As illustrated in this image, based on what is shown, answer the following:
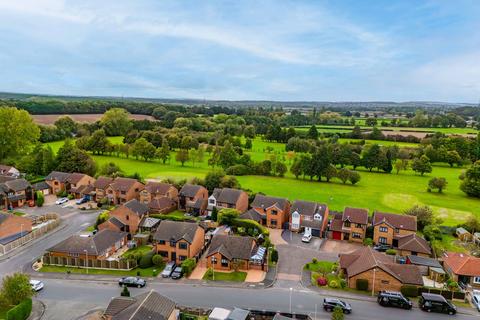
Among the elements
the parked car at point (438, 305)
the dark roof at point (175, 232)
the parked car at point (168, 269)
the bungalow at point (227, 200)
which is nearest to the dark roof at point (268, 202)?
the bungalow at point (227, 200)

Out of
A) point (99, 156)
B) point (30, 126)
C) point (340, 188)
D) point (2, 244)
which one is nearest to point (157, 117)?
point (99, 156)

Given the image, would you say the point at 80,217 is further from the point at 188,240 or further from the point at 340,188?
the point at 340,188

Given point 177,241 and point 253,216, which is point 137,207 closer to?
point 177,241

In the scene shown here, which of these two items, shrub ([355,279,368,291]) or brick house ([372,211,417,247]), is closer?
shrub ([355,279,368,291])

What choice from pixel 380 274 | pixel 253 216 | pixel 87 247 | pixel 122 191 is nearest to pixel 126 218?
pixel 87 247

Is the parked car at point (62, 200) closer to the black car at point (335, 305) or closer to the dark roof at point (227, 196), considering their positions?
the dark roof at point (227, 196)

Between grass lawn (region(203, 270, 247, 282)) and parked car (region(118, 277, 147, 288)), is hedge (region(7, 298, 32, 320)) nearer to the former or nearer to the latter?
parked car (region(118, 277, 147, 288))

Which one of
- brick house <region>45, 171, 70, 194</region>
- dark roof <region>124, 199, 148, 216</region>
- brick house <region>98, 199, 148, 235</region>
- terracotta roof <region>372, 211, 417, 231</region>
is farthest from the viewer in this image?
brick house <region>45, 171, 70, 194</region>

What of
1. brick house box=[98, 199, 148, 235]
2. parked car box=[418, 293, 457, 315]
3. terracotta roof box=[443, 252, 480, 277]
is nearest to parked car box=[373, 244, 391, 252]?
terracotta roof box=[443, 252, 480, 277]
